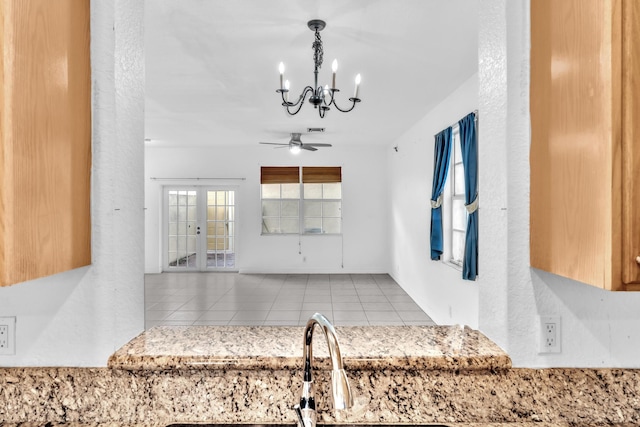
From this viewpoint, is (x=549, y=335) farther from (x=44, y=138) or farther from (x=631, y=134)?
(x=44, y=138)

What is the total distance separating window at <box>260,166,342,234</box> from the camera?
25.5ft

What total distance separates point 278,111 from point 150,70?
1855 millimetres

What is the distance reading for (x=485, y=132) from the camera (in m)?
1.19

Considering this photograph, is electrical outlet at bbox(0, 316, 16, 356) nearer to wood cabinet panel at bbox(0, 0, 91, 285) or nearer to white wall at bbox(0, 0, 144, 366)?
white wall at bbox(0, 0, 144, 366)

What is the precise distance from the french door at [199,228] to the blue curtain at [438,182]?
15.2 ft

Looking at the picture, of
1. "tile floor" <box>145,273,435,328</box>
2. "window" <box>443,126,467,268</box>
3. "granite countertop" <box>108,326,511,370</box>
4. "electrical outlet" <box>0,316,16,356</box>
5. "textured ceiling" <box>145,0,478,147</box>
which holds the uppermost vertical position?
"textured ceiling" <box>145,0,478,147</box>

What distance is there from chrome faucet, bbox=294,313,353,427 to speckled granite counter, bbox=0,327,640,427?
0.59 feet

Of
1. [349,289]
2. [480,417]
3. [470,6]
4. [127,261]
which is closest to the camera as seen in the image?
[480,417]

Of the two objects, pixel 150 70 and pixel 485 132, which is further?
pixel 150 70

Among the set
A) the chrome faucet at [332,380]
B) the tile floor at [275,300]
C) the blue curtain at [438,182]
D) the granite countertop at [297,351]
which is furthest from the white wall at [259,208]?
the chrome faucet at [332,380]

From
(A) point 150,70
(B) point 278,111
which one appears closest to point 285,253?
(B) point 278,111

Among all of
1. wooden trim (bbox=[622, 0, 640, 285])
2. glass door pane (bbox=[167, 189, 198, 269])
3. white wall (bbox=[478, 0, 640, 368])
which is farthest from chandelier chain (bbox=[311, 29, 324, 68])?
glass door pane (bbox=[167, 189, 198, 269])

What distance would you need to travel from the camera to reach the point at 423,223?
17.1 ft

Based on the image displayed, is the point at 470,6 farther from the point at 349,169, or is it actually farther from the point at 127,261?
the point at 349,169
